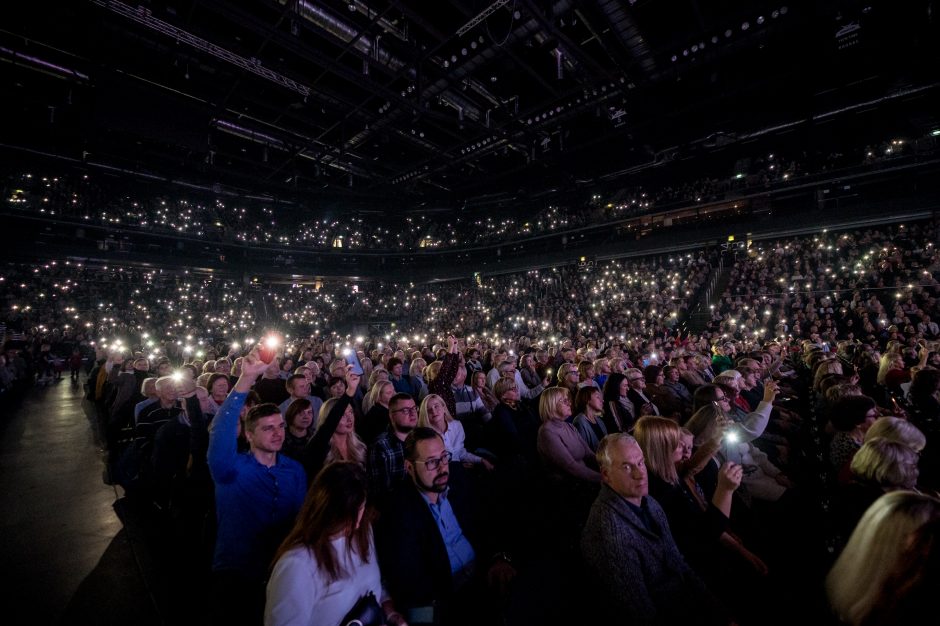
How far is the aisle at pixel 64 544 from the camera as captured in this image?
236cm

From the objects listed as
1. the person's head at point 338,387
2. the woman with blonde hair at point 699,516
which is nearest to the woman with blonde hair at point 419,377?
the person's head at point 338,387

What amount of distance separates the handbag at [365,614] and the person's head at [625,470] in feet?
4.07

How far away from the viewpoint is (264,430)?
212cm

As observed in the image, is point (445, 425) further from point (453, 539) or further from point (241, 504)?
point (241, 504)

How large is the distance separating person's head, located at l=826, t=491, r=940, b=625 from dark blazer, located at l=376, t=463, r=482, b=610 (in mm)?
1607

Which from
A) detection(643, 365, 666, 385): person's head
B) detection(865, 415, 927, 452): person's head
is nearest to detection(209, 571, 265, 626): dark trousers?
detection(865, 415, 927, 452): person's head

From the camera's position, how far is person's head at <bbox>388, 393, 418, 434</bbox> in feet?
9.43

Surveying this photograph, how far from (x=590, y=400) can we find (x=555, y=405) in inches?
22.5

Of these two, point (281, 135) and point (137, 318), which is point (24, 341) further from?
point (281, 135)

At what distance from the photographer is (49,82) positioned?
35.3 ft

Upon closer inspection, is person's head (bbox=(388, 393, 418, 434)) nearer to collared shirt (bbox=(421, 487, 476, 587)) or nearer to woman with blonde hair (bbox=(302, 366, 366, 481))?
woman with blonde hair (bbox=(302, 366, 366, 481))

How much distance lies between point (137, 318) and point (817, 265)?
103 feet

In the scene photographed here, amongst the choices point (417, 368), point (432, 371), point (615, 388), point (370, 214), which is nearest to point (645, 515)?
point (615, 388)

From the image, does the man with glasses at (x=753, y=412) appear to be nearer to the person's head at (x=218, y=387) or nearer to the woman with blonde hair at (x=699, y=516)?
the woman with blonde hair at (x=699, y=516)
